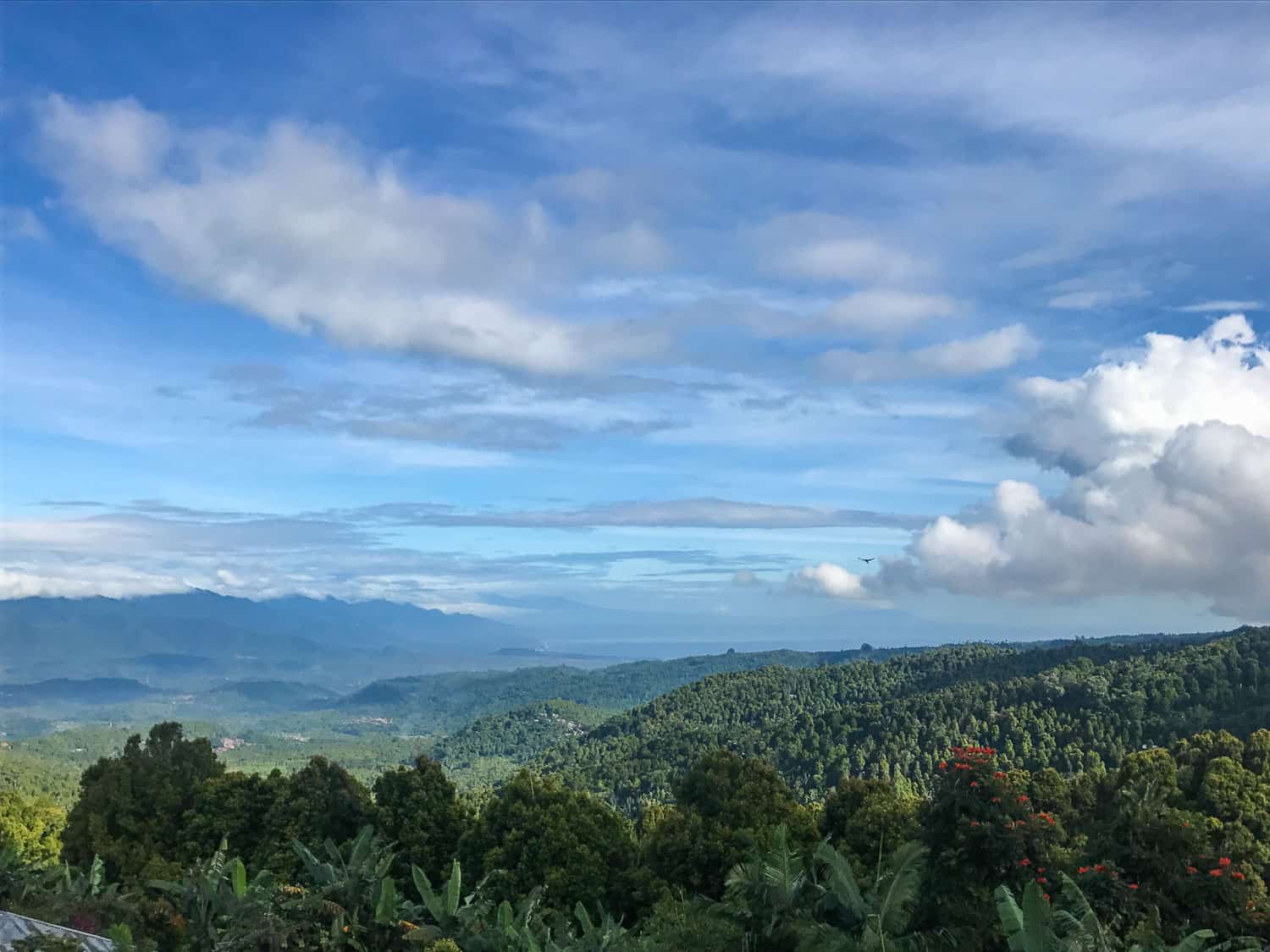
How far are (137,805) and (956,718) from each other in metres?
94.9

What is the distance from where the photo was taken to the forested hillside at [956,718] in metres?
91.6

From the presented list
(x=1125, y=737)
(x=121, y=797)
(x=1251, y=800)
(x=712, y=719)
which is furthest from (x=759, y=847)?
(x=712, y=719)

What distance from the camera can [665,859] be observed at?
95.2ft

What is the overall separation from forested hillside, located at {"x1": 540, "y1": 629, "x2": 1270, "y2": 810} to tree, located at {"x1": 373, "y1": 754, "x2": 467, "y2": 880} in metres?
65.7

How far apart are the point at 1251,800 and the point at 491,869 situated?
2436 cm

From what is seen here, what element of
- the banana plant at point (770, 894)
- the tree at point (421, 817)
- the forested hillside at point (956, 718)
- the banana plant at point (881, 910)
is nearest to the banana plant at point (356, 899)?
the tree at point (421, 817)

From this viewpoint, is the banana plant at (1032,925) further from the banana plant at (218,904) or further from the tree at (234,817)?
the tree at (234,817)

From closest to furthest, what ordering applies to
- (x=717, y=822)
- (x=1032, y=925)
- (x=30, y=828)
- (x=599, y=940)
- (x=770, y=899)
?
(x=1032, y=925) → (x=599, y=940) → (x=770, y=899) → (x=717, y=822) → (x=30, y=828)

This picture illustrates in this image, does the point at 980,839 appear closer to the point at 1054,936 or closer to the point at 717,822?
the point at 1054,936

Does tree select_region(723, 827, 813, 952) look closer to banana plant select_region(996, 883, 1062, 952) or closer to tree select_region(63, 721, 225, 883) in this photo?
banana plant select_region(996, 883, 1062, 952)

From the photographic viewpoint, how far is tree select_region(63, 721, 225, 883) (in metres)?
32.2

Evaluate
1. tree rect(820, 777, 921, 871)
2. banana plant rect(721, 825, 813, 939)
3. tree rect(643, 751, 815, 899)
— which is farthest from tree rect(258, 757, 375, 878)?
banana plant rect(721, 825, 813, 939)

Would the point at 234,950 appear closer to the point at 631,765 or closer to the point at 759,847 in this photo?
the point at 759,847

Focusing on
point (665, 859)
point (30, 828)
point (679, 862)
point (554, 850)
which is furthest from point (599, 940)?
point (30, 828)
